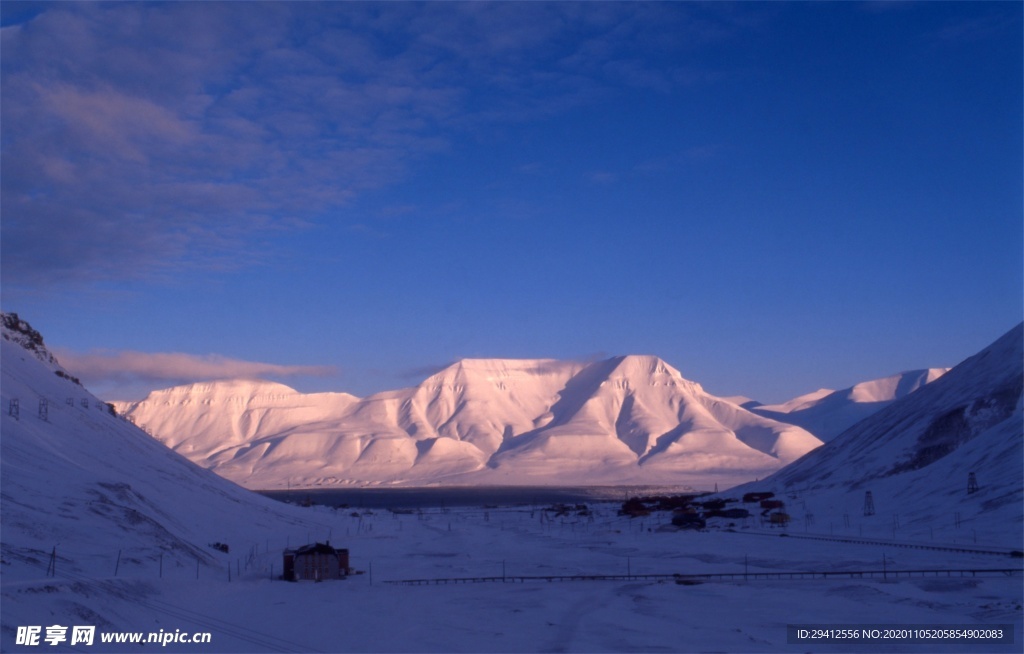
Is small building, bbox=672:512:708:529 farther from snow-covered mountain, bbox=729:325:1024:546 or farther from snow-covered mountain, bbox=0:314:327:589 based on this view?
snow-covered mountain, bbox=0:314:327:589

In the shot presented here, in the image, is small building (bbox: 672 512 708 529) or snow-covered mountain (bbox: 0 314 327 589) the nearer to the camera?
snow-covered mountain (bbox: 0 314 327 589)

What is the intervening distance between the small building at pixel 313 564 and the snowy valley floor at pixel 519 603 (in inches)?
38.4

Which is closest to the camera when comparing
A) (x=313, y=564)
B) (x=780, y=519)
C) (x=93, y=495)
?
(x=93, y=495)

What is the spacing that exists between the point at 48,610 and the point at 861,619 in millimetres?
20757

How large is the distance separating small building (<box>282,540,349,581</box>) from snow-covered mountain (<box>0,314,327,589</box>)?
2.91 metres

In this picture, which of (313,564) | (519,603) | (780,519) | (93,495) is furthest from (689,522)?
(93,495)

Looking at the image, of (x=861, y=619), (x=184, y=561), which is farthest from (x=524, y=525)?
(x=861, y=619)

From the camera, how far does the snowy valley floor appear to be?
22302 millimetres

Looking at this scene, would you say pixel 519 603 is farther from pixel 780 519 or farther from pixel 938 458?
pixel 938 458

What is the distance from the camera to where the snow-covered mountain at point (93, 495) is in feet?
91.9

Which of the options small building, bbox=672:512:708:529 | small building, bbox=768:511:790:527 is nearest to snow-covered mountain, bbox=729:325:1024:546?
small building, bbox=768:511:790:527

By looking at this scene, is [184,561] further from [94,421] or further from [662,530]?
[662,530]

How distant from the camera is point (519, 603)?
95.8ft

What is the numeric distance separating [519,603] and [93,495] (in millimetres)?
16582
